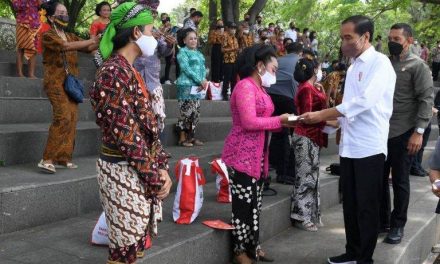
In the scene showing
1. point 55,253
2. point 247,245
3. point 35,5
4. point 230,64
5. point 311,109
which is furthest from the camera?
point 230,64

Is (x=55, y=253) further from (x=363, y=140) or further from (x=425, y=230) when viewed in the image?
(x=425, y=230)

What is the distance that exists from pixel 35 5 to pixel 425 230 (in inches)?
250

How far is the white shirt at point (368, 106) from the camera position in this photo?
3912 millimetres

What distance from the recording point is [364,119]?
4.02 m

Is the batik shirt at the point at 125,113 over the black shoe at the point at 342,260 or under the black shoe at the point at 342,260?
over

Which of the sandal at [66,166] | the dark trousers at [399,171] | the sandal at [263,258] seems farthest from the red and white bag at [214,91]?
the sandal at [263,258]

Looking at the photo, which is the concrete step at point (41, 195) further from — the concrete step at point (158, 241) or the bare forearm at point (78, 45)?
the bare forearm at point (78, 45)

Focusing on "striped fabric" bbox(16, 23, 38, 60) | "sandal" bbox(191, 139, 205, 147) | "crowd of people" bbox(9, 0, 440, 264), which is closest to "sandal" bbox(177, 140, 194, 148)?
"sandal" bbox(191, 139, 205, 147)

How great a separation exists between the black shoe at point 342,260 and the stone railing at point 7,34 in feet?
25.2

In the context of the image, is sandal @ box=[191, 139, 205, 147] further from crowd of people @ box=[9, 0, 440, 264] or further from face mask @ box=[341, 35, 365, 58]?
face mask @ box=[341, 35, 365, 58]

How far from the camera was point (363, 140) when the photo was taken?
4.02m

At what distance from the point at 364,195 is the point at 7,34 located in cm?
808

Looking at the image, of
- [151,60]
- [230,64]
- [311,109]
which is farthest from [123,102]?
[230,64]

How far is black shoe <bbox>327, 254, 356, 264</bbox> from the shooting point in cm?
438
